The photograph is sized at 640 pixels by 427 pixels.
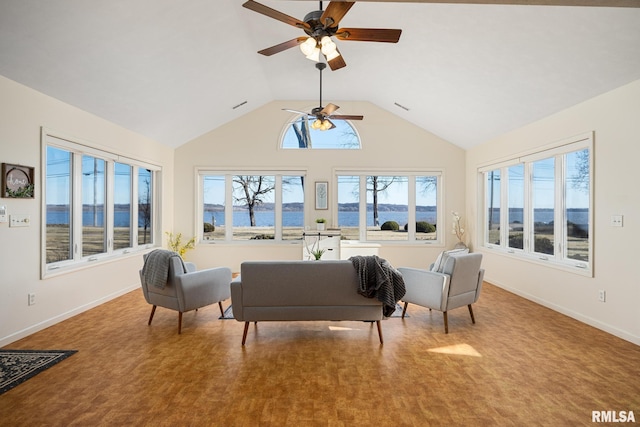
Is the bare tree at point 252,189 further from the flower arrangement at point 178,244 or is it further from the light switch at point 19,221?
the light switch at point 19,221

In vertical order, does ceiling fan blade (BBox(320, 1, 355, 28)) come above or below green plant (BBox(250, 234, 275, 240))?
above

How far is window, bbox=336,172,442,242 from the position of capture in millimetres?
7305

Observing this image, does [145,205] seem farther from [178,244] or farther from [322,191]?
[322,191]

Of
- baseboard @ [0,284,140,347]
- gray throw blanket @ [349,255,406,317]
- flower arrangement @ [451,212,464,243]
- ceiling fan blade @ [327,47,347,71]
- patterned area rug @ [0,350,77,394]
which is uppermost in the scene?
ceiling fan blade @ [327,47,347,71]

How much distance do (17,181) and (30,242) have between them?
0.64 m

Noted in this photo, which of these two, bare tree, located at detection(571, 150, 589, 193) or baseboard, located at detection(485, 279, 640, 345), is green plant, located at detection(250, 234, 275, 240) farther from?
A: bare tree, located at detection(571, 150, 589, 193)

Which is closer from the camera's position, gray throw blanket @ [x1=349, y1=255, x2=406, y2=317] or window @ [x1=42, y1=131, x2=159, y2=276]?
gray throw blanket @ [x1=349, y1=255, x2=406, y2=317]

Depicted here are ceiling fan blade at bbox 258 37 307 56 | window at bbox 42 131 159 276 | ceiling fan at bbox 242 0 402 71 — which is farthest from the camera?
window at bbox 42 131 159 276

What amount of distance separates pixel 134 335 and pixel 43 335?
0.91 metres

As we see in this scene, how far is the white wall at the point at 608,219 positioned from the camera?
348 centimetres

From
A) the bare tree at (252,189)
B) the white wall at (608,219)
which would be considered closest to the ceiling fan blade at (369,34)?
the white wall at (608,219)

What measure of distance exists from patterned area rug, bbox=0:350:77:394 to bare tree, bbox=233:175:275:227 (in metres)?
4.42

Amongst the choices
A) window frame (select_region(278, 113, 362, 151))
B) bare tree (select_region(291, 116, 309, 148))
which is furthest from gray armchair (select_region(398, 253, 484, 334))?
bare tree (select_region(291, 116, 309, 148))

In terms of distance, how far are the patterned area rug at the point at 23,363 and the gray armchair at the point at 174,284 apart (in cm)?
88
